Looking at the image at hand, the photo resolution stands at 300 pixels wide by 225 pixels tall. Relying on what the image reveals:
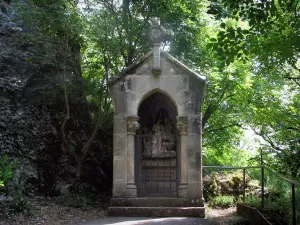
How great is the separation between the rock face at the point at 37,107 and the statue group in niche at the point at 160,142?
2319mm

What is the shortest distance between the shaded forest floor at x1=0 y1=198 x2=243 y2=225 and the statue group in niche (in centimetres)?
196

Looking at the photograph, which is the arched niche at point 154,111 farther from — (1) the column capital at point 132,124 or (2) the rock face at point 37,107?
(2) the rock face at point 37,107

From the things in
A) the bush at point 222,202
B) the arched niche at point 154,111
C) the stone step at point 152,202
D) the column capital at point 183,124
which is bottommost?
the bush at point 222,202

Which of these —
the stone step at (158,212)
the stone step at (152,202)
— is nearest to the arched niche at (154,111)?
the stone step at (152,202)

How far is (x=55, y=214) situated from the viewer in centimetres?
891

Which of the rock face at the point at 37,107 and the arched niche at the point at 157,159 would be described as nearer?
the rock face at the point at 37,107

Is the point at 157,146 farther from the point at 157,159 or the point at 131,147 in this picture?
the point at 131,147

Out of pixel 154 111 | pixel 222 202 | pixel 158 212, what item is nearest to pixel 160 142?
pixel 154 111

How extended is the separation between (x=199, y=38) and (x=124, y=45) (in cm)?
313

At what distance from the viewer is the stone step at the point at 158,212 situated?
929 centimetres

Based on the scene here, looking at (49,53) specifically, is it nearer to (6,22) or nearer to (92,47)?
(92,47)

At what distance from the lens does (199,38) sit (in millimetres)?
13648

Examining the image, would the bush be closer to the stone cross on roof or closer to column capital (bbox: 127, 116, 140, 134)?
column capital (bbox: 127, 116, 140, 134)

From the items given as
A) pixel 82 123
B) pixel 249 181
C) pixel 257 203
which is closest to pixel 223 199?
pixel 249 181
